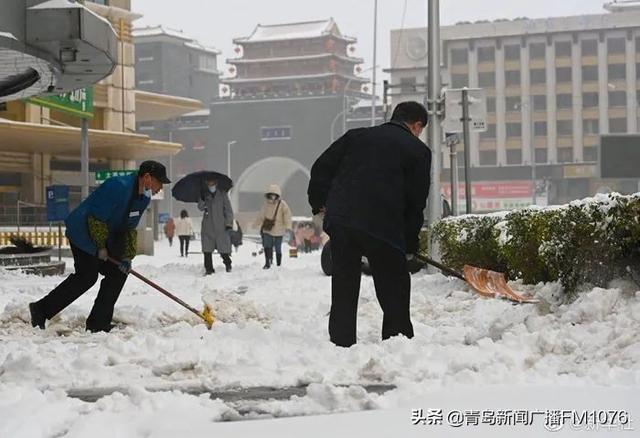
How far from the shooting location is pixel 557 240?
8102mm

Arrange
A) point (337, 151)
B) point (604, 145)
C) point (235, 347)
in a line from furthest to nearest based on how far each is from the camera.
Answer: point (604, 145), point (337, 151), point (235, 347)

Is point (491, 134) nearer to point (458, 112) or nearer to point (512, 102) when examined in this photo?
point (512, 102)

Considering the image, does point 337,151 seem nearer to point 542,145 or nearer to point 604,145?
point 604,145

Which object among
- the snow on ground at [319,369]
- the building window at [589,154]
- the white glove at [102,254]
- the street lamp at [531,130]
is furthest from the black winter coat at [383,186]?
the building window at [589,154]

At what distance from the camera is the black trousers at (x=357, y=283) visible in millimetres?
6359

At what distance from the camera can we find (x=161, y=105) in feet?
156

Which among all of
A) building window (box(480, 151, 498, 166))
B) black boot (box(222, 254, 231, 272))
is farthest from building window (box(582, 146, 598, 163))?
black boot (box(222, 254, 231, 272))

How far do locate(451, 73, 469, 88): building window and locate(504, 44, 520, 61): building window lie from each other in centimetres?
345

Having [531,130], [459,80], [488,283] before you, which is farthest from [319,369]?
[459,80]

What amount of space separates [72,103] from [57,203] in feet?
11.4

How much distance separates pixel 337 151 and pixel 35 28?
633 centimetres

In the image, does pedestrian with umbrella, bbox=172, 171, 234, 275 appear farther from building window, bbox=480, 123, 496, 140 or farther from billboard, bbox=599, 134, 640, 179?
building window, bbox=480, 123, 496, 140

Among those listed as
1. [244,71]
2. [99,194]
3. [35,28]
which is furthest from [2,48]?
[244,71]

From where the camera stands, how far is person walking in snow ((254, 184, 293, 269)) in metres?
19.2
